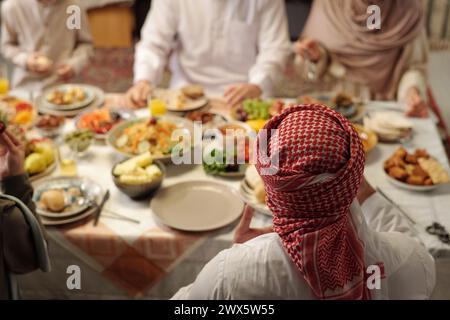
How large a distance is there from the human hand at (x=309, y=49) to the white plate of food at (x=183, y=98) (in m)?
0.55

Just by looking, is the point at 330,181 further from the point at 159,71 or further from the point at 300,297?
the point at 159,71

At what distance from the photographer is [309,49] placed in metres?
2.42

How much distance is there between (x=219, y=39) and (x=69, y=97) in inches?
35.7

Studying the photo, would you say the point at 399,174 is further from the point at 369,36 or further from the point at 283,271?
the point at 369,36

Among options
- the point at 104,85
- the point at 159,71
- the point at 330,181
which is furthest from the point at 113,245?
the point at 104,85

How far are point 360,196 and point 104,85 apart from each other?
11.7 feet

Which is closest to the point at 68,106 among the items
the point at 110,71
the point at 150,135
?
the point at 150,135

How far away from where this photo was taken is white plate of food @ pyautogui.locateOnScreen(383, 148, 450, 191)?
162 cm

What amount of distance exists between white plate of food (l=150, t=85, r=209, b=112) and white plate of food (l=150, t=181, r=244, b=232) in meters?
0.62

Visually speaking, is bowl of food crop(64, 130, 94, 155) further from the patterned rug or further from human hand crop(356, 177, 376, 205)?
the patterned rug

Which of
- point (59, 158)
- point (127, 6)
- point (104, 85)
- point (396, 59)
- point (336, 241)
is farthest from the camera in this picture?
point (127, 6)

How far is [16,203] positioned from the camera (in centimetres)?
123

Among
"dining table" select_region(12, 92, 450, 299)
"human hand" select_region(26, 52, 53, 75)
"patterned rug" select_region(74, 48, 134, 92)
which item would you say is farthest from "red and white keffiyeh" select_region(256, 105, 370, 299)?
"patterned rug" select_region(74, 48, 134, 92)

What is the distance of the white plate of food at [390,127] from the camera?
1932mm
